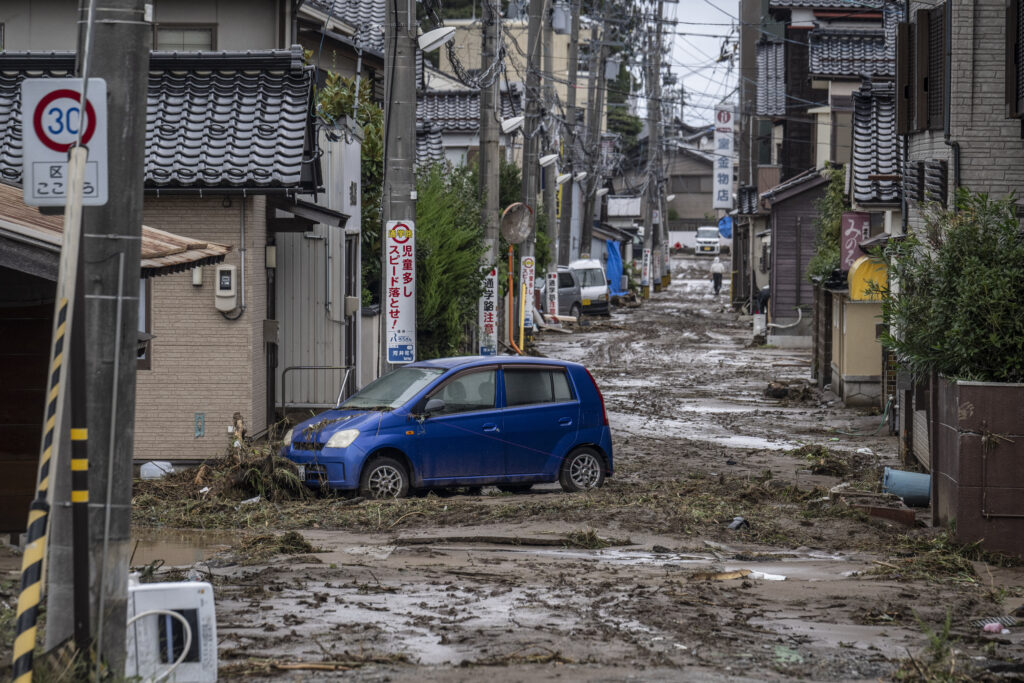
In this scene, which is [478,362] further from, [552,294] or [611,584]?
[552,294]

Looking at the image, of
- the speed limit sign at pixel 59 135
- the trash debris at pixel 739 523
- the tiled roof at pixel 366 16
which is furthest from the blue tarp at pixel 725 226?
the speed limit sign at pixel 59 135

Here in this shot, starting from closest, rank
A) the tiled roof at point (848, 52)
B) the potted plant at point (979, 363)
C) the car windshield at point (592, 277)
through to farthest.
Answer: the potted plant at point (979, 363) < the tiled roof at point (848, 52) < the car windshield at point (592, 277)

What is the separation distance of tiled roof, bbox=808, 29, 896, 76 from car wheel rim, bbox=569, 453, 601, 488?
25468 millimetres

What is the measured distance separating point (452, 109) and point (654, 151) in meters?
24.7

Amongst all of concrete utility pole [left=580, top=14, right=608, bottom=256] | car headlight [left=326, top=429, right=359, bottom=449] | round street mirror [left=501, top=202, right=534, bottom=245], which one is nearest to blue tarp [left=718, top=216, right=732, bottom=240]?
concrete utility pole [left=580, top=14, right=608, bottom=256]

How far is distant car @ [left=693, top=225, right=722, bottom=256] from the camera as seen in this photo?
97500mm

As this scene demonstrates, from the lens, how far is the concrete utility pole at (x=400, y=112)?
1536 cm

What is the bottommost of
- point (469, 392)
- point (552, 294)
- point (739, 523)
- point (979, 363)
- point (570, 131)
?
point (739, 523)

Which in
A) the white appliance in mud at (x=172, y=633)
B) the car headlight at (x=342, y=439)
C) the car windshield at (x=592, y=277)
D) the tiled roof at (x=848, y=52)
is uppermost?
the tiled roof at (x=848, y=52)

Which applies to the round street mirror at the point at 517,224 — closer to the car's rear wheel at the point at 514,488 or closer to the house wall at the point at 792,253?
the car's rear wheel at the point at 514,488

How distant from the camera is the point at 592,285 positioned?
49.6m

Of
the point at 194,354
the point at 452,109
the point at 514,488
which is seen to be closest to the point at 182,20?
the point at 194,354

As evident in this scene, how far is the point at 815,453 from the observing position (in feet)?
60.3

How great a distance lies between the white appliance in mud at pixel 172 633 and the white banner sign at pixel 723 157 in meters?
56.7
